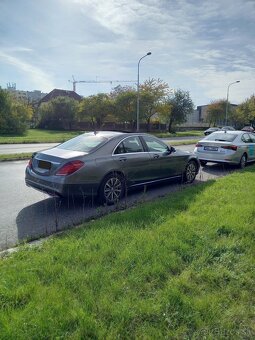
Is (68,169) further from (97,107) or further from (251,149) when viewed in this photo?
(97,107)

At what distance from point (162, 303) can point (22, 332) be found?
1.15 m

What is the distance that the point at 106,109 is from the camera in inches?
1665

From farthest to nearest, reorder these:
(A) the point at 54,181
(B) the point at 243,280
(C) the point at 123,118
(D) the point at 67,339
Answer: (C) the point at 123,118, (A) the point at 54,181, (B) the point at 243,280, (D) the point at 67,339

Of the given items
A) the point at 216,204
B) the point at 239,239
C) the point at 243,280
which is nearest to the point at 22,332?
the point at 243,280

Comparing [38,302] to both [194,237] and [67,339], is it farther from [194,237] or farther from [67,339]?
[194,237]

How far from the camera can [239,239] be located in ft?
13.2

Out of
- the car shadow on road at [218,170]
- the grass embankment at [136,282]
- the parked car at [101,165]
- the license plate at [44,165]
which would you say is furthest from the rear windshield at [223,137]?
the license plate at [44,165]

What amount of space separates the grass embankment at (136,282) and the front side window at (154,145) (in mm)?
2659

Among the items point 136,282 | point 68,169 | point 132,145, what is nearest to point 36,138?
point 132,145

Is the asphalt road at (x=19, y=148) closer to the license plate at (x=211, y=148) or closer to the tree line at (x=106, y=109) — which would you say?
the license plate at (x=211, y=148)

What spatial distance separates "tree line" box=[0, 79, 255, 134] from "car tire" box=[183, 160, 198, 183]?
32.7 meters

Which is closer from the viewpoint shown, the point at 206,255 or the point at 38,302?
the point at 38,302

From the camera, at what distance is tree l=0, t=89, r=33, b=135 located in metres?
36.4

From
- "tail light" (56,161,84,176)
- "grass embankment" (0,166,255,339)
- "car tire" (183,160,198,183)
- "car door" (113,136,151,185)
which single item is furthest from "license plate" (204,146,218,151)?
"tail light" (56,161,84,176)
